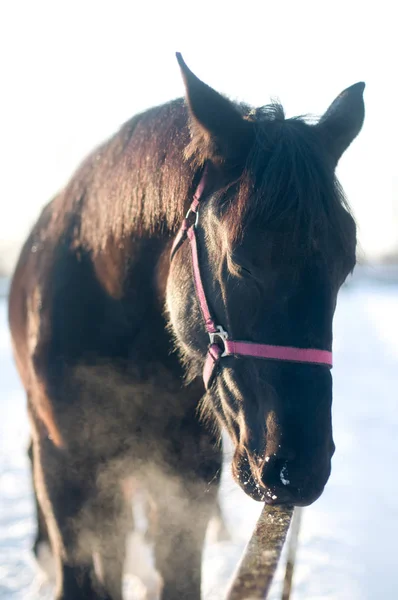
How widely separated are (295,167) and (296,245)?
0.30 metres

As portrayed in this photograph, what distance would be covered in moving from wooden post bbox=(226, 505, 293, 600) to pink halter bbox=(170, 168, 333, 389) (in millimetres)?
454

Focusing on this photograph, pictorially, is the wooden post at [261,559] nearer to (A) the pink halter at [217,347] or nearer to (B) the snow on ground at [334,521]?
(A) the pink halter at [217,347]

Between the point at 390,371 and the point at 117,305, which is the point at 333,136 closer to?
the point at 117,305

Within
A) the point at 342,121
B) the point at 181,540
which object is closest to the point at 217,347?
the point at 342,121

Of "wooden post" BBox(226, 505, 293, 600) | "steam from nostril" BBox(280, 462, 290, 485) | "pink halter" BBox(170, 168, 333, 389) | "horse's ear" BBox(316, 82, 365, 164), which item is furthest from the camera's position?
"horse's ear" BBox(316, 82, 365, 164)

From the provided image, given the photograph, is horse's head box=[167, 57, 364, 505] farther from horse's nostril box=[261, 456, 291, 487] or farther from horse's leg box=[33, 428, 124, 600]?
horse's leg box=[33, 428, 124, 600]

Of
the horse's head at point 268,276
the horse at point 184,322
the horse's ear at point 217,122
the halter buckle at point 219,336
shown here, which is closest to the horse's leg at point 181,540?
the horse at point 184,322

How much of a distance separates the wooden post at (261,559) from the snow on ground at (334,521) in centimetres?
100

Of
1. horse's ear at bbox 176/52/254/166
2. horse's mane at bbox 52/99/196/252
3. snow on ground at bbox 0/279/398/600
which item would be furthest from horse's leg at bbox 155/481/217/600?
horse's ear at bbox 176/52/254/166

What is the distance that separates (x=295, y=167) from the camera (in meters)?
1.81

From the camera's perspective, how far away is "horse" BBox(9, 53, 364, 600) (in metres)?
1.67

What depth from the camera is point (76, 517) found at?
236 cm

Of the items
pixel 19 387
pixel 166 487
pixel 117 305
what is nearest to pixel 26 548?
pixel 166 487

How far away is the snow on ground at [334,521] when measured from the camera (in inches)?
126
